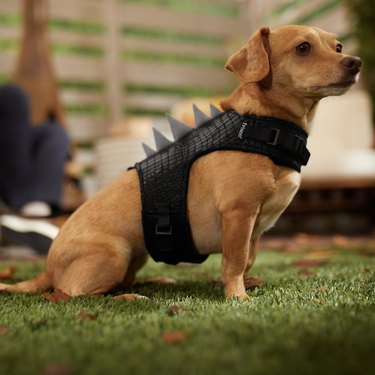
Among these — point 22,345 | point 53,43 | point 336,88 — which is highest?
point 53,43

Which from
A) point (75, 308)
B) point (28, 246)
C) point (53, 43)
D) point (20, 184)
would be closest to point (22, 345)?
point (75, 308)

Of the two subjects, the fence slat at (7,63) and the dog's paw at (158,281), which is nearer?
the dog's paw at (158,281)

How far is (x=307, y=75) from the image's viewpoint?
5.37 feet

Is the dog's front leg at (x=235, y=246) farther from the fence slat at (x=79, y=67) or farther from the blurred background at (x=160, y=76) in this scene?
the fence slat at (x=79, y=67)

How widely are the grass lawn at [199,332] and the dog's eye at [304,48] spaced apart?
791 millimetres

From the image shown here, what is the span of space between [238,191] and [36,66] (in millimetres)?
5228

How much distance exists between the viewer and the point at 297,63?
166 centimetres

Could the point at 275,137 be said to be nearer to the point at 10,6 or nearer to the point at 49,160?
the point at 49,160

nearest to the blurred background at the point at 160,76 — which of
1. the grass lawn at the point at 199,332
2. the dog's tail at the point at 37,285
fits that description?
the dog's tail at the point at 37,285

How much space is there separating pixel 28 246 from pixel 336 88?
2310 mm

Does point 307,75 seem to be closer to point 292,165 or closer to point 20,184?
point 292,165

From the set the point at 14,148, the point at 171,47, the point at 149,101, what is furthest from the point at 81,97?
the point at 14,148

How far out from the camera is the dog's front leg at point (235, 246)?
1.62 m

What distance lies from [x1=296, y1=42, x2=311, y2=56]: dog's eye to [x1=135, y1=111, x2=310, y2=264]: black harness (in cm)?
24
